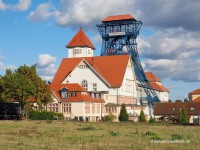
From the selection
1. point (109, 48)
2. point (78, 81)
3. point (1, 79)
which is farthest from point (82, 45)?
point (1, 79)

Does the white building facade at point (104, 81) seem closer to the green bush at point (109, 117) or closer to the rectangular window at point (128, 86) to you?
the rectangular window at point (128, 86)

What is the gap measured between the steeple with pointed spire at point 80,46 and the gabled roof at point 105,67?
28.8 ft

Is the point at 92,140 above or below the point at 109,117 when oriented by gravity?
below

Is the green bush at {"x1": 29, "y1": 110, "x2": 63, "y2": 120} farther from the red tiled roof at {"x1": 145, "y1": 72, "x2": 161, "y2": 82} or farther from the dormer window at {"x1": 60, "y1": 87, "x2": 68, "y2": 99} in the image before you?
the red tiled roof at {"x1": 145, "y1": 72, "x2": 161, "y2": 82}

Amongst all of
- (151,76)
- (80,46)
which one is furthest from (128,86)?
(151,76)

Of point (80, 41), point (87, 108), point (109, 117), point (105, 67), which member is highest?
point (80, 41)

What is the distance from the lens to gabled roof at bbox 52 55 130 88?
8222 centimetres

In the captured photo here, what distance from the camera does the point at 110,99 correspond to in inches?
3187

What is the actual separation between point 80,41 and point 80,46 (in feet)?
4.71

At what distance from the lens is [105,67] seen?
8550 centimetres

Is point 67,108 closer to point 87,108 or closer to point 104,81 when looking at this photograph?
point 87,108

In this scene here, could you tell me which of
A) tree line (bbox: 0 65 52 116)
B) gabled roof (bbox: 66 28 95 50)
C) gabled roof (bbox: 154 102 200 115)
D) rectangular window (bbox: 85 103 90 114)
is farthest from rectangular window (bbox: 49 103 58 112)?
gabled roof (bbox: 66 28 95 50)

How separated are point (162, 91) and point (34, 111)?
7121 cm

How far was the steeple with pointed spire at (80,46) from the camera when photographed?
9788cm
